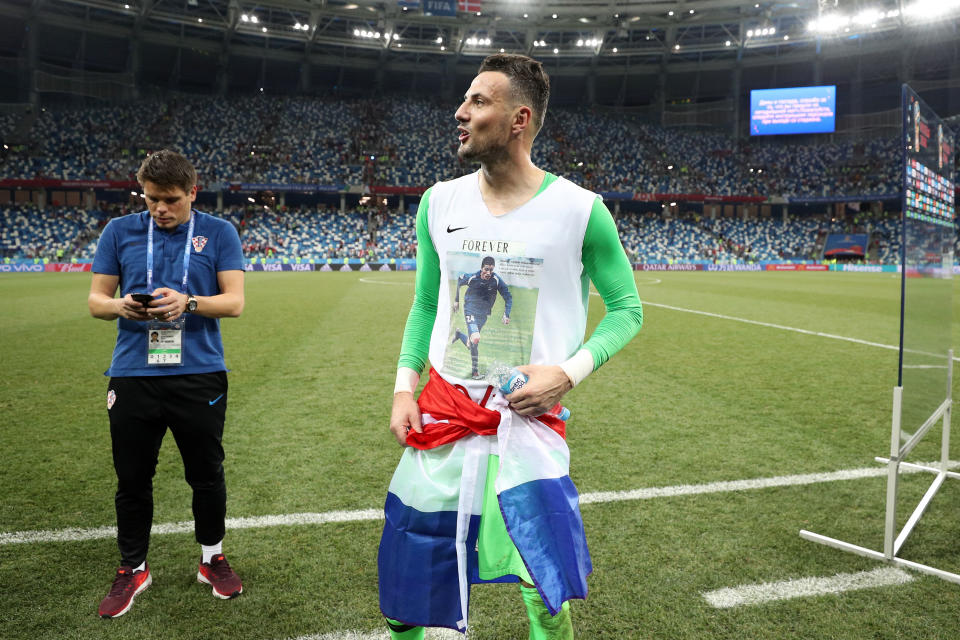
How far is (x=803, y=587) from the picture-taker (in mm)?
3018

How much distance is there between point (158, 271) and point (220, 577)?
59.1 inches

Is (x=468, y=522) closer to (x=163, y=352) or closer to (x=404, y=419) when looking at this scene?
(x=404, y=419)

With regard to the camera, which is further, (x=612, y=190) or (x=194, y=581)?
(x=612, y=190)

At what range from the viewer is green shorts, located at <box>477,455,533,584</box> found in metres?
1.74

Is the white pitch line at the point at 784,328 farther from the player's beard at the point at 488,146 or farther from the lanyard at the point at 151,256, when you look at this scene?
the lanyard at the point at 151,256

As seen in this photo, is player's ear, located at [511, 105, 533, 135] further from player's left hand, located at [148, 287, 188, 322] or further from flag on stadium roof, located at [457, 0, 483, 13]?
flag on stadium roof, located at [457, 0, 483, 13]

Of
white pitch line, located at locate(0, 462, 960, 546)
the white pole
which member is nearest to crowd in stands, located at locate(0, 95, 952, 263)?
white pitch line, located at locate(0, 462, 960, 546)

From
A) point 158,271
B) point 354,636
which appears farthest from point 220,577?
point 158,271

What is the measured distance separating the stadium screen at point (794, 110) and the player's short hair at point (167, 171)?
57.2m

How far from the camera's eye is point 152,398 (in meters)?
2.85

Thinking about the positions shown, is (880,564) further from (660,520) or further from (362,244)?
(362,244)

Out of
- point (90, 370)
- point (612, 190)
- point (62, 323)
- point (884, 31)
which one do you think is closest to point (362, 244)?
point (612, 190)

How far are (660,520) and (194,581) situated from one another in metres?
2.61

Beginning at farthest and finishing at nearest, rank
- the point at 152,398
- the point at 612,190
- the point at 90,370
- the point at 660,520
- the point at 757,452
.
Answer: the point at 612,190
the point at 90,370
the point at 757,452
the point at 660,520
the point at 152,398
